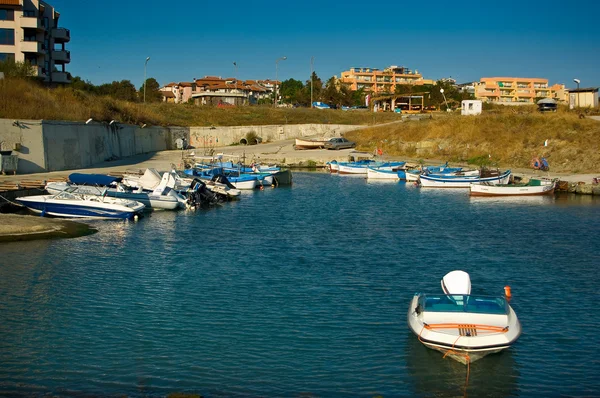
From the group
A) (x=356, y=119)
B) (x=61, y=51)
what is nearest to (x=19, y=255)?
(x=61, y=51)

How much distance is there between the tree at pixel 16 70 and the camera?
195ft

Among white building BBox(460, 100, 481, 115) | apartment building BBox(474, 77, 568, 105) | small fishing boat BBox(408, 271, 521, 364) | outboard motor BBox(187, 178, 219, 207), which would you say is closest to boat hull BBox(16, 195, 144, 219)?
outboard motor BBox(187, 178, 219, 207)

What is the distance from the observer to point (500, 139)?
215 feet

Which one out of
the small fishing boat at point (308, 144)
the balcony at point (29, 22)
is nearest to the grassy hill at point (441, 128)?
the small fishing boat at point (308, 144)

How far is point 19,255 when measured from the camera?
2630cm

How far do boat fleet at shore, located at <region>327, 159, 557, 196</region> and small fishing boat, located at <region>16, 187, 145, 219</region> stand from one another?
25.7 metres

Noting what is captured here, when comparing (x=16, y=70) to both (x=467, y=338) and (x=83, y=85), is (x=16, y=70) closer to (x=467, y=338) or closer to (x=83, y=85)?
(x=83, y=85)

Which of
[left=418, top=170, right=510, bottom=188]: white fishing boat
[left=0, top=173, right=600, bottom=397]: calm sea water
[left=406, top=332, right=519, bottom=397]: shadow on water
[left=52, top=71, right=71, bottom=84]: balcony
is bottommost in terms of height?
[left=406, top=332, right=519, bottom=397]: shadow on water

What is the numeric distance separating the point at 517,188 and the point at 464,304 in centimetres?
3355

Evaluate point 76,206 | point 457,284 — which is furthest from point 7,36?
point 457,284

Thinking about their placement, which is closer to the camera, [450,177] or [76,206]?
[76,206]

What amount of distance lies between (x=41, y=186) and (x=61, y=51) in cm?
4762

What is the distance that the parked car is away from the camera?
256ft

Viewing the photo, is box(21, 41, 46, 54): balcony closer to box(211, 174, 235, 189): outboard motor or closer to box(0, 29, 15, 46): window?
box(0, 29, 15, 46): window
